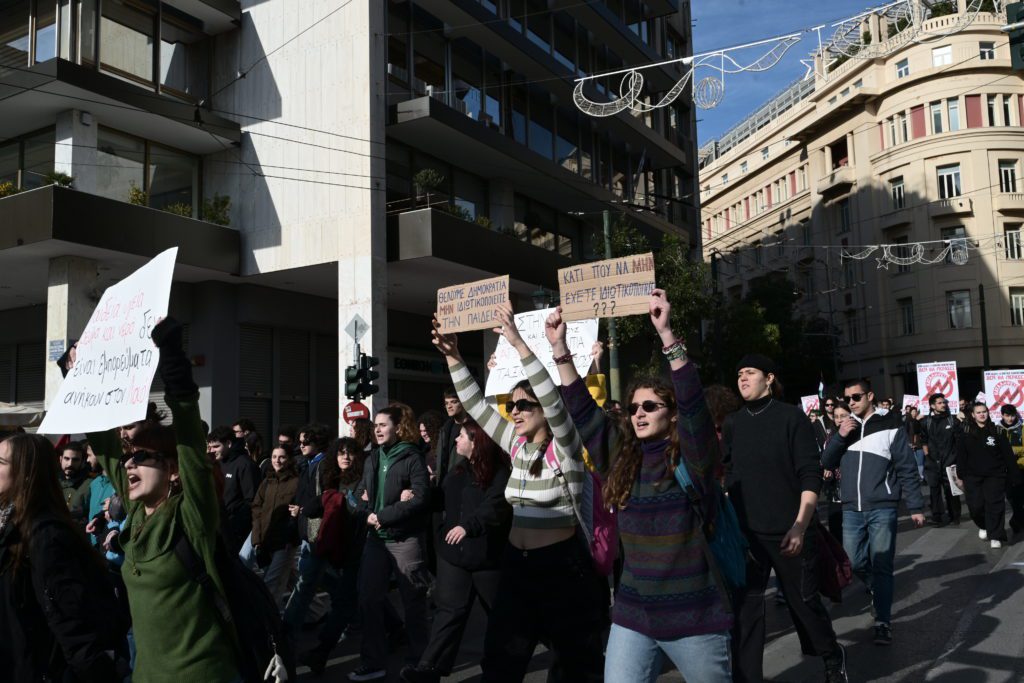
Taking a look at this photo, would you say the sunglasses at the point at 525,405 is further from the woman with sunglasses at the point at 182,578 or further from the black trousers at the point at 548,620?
the woman with sunglasses at the point at 182,578

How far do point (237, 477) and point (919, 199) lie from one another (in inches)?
1920

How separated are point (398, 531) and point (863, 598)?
4892 mm

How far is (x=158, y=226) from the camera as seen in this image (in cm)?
1934

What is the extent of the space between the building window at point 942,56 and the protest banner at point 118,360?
52369 mm

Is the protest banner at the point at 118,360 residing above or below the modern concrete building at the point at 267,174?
below

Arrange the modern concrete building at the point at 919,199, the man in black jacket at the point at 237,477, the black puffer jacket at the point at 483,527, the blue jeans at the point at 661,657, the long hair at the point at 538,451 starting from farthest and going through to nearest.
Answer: the modern concrete building at the point at 919,199
the man in black jacket at the point at 237,477
the black puffer jacket at the point at 483,527
the long hair at the point at 538,451
the blue jeans at the point at 661,657

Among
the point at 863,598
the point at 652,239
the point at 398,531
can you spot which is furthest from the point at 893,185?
the point at 398,531

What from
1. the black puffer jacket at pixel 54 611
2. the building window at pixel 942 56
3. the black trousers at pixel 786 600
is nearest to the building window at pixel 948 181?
the building window at pixel 942 56

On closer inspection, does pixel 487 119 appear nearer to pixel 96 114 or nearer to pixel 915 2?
pixel 96 114

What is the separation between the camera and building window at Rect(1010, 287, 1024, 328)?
48062mm

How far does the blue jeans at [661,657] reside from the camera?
356 cm

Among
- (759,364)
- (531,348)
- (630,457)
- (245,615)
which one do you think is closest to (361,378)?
(531,348)

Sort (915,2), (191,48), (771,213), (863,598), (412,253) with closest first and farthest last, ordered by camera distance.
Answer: (863,598) < (915,2) < (412,253) < (191,48) < (771,213)

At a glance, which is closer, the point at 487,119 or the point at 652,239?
the point at 487,119
